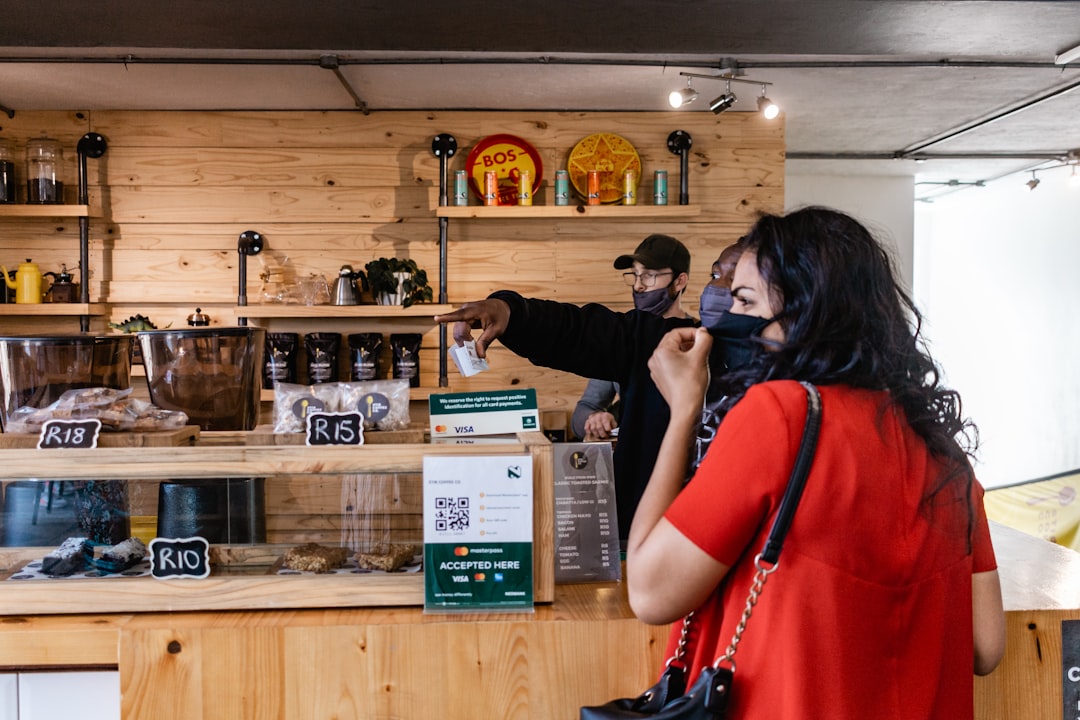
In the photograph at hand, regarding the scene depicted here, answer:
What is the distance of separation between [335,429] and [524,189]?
2.91m

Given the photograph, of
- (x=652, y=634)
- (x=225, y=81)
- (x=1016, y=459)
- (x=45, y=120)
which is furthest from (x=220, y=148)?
(x=1016, y=459)

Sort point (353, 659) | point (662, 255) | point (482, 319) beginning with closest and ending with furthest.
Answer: point (353, 659)
point (482, 319)
point (662, 255)

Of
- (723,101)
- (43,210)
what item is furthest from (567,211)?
(43,210)

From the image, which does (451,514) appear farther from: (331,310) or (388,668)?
(331,310)

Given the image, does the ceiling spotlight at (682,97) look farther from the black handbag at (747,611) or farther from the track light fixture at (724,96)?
the black handbag at (747,611)

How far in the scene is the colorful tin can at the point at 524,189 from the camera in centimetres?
411

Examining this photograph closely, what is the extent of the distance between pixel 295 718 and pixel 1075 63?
3906 mm

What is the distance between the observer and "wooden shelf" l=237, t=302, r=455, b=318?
3930mm

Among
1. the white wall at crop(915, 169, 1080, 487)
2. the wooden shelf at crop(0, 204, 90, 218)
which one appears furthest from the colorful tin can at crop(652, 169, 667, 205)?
the white wall at crop(915, 169, 1080, 487)

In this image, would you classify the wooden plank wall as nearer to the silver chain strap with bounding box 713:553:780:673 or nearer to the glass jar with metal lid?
the glass jar with metal lid

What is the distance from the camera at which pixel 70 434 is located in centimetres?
132

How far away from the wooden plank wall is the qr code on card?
292cm

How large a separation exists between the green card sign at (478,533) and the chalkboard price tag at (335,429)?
0.14 metres

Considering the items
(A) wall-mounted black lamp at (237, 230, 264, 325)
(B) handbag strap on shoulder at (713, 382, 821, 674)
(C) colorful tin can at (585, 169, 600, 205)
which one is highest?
(C) colorful tin can at (585, 169, 600, 205)
